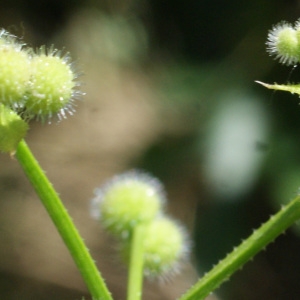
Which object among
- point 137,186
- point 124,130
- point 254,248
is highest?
point 254,248

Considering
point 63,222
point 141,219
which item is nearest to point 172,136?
point 141,219

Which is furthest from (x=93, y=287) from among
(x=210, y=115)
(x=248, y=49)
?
(x=248, y=49)

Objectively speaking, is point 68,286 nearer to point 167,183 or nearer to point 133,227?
point 167,183

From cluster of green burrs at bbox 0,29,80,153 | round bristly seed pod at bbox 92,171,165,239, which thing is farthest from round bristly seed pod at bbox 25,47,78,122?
round bristly seed pod at bbox 92,171,165,239

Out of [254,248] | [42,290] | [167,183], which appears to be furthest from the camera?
[42,290]

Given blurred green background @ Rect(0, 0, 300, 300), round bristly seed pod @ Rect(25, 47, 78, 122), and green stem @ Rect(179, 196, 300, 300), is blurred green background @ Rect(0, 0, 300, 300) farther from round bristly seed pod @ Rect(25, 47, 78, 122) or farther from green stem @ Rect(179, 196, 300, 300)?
round bristly seed pod @ Rect(25, 47, 78, 122)

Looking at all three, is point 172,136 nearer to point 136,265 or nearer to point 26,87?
point 136,265

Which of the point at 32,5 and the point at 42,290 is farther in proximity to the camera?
the point at 42,290
